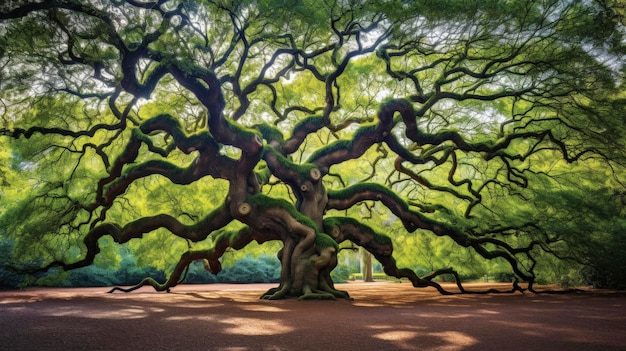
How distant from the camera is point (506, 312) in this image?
6949mm

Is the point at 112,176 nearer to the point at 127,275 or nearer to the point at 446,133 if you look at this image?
the point at 446,133

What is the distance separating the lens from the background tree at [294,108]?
8375mm

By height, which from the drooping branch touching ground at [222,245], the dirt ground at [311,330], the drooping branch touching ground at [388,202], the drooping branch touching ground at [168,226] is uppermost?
the drooping branch touching ground at [388,202]

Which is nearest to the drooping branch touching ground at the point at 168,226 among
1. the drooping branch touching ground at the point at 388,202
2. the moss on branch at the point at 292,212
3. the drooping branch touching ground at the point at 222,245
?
the drooping branch touching ground at the point at 222,245

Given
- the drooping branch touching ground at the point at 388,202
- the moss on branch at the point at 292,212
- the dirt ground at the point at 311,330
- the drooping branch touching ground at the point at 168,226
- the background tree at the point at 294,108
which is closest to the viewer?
the dirt ground at the point at 311,330

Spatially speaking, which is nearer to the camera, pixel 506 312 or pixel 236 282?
pixel 506 312

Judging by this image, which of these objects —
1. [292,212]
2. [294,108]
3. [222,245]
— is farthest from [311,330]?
[294,108]

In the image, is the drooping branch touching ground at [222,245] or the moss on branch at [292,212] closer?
the moss on branch at [292,212]

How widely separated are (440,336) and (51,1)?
21.5 ft

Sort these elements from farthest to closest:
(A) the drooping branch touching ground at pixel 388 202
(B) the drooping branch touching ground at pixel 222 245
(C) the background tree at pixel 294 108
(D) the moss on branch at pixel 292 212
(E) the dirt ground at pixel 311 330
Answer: (A) the drooping branch touching ground at pixel 388 202 < (B) the drooping branch touching ground at pixel 222 245 < (D) the moss on branch at pixel 292 212 < (C) the background tree at pixel 294 108 < (E) the dirt ground at pixel 311 330

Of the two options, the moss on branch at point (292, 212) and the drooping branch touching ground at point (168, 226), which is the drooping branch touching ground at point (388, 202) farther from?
the drooping branch touching ground at point (168, 226)

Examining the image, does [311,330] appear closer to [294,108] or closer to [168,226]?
[168,226]

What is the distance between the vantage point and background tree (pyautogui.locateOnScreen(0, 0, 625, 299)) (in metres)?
8.38

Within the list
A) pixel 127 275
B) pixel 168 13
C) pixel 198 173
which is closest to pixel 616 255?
pixel 198 173
